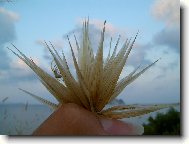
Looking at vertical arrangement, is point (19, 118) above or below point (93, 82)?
below

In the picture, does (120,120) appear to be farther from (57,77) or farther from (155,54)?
(155,54)

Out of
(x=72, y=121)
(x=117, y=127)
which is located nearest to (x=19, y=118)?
(x=72, y=121)

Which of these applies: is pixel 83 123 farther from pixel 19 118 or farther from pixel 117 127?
pixel 19 118

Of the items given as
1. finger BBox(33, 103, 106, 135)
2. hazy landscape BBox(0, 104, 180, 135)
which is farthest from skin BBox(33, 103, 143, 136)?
hazy landscape BBox(0, 104, 180, 135)

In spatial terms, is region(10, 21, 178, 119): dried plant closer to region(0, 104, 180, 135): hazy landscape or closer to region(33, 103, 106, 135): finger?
region(33, 103, 106, 135): finger

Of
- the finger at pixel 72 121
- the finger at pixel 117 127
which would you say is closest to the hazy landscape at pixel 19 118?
the finger at pixel 72 121

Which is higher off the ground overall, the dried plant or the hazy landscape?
the dried plant
